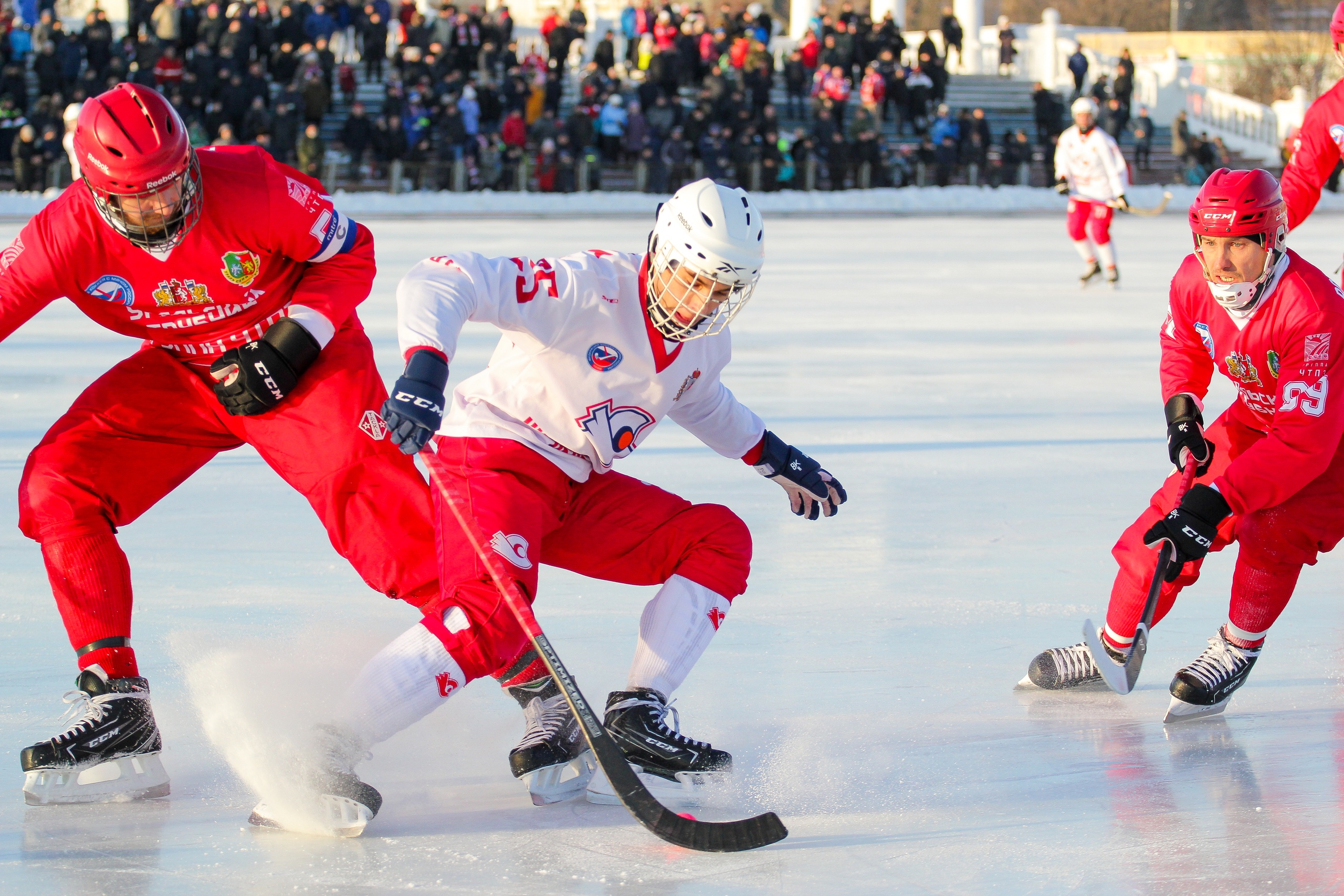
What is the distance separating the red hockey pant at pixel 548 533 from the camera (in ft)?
7.99

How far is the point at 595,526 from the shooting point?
8.93 ft

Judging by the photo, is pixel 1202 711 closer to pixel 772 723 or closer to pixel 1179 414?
pixel 1179 414

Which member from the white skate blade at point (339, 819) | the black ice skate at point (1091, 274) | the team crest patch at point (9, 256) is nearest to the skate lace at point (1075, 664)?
the white skate blade at point (339, 819)

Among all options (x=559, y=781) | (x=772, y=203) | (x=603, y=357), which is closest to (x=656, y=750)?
(x=559, y=781)

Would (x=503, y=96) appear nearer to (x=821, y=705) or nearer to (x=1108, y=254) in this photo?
(x=1108, y=254)

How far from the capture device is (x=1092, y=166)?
11.5m

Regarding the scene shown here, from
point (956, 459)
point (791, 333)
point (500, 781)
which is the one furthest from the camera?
point (791, 333)

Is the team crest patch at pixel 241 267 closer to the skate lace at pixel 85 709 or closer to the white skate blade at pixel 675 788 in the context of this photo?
the skate lace at pixel 85 709

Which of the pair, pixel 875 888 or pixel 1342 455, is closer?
pixel 875 888

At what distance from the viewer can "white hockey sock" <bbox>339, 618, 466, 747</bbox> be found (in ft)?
7.53

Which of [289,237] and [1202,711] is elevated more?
[289,237]

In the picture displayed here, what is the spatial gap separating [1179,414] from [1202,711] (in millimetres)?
630

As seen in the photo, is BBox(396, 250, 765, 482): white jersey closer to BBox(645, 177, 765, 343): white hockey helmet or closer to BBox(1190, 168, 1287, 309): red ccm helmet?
BBox(645, 177, 765, 343): white hockey helmet

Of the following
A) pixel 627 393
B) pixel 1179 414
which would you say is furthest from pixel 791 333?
pixel 627 393
